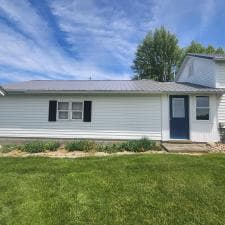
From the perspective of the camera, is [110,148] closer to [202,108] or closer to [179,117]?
[179,117]

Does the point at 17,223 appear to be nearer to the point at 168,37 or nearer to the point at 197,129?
the point at 197,129

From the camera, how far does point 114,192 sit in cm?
591

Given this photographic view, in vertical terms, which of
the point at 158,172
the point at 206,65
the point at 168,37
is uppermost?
the point at 168,37

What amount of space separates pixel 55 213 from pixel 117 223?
1.31 m

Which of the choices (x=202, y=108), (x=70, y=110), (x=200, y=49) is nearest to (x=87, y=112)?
(x=70, y=110)

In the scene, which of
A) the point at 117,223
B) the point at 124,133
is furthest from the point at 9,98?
the point at 117,223

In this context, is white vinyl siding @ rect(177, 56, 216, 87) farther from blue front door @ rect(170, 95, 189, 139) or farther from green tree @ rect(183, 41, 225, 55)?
green tree @ rect(183, 41, 225, 55)

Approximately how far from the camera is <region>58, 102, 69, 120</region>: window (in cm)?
1315

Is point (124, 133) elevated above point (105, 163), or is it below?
above

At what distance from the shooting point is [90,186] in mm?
6281

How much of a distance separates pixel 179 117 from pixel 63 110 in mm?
6251

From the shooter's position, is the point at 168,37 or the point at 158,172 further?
the point at 168,37

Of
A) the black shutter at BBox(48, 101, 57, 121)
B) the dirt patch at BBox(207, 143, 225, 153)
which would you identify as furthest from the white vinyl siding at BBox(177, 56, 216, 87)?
the black shutter at BBox(48, 101, 57, 121)

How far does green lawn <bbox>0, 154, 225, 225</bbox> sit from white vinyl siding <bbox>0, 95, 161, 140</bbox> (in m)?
4.08
